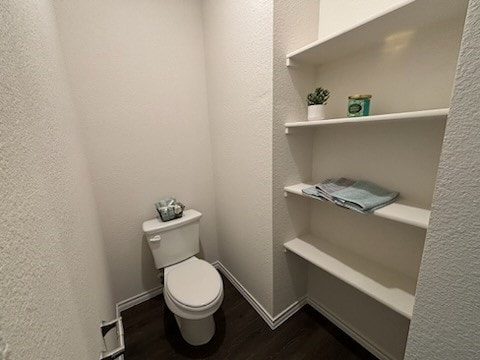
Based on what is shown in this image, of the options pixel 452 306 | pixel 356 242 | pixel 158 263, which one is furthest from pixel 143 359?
pixel 452 306

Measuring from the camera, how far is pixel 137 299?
168 centimetres

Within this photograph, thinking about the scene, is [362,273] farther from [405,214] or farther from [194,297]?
[194,297]

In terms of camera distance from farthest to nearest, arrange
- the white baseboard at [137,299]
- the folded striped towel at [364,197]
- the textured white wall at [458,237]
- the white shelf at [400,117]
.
Answer: the white baseboard at [137,299] < the folded striped towel at [364,197] < the white shelf at [400,117] < the textured white wall at [458,237]

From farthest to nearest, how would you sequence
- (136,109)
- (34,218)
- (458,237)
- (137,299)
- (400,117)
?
(137,299), (136,109), (400,117), (458,237), (34,218)

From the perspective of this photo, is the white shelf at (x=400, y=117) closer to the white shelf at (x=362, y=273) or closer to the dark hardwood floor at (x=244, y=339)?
the white shelf at (x=362, y=273)

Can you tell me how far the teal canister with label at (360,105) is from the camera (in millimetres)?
903

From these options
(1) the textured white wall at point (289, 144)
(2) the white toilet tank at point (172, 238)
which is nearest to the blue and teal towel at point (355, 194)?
(1) the textured white wall at point (289, 144)

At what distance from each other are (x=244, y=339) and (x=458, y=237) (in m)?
1.31

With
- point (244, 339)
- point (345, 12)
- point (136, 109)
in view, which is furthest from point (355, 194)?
point (136, 109)

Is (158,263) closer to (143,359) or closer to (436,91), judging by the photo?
(143,359)

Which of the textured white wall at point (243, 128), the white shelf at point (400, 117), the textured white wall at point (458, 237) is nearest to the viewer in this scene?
the textured white wall at point (458, 237)

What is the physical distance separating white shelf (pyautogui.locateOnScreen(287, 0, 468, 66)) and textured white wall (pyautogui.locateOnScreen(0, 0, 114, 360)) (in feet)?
3.32

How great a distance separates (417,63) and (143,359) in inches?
82.6

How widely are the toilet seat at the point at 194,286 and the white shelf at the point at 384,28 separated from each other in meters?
1.34
